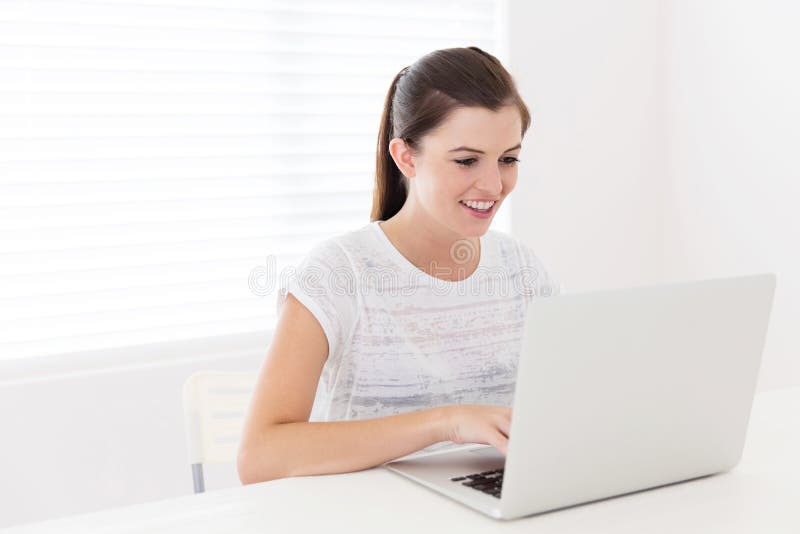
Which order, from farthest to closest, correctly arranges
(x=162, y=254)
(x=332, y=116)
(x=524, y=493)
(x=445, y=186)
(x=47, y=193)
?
1. (x=332, y=116)
2. (x=162, y=254)
3. (x=47, y=193)
4. (x=445, y=186)
5. (x=524, y=493)

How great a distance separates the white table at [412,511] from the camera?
3.37ft

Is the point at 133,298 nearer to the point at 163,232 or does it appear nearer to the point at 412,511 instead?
the point at 163,232

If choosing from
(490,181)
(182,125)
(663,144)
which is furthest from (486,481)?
(663,144)

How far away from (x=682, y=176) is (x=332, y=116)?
1.28 metres

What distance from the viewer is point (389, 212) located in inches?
73.2

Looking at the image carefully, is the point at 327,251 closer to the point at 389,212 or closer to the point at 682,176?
the point at 389,212

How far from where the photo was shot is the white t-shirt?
1.62 m

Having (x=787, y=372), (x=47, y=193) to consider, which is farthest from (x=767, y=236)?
(x=47, y=193)

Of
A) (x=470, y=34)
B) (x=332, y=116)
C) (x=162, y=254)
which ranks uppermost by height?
(x=470, y=34)

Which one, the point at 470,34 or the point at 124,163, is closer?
the point at 124,163

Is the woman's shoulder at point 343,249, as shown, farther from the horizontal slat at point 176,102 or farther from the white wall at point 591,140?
the white wall at point 591,140

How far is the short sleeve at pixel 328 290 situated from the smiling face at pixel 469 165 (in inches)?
8.1

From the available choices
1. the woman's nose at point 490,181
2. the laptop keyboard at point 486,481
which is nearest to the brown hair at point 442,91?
the woman's nose at point 490,181

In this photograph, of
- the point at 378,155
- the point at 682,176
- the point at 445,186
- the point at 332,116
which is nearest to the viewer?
the point at 445,186
